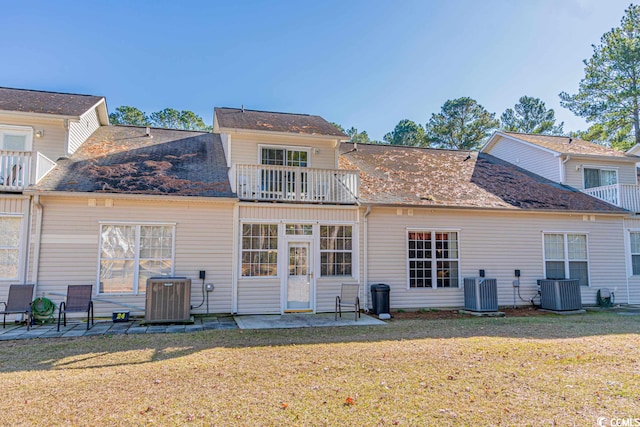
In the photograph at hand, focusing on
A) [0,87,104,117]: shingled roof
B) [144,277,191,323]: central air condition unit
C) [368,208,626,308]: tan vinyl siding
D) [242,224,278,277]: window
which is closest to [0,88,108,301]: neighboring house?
[0,87,104,117]: shingled roof

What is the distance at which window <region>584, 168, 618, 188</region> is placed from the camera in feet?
48.3

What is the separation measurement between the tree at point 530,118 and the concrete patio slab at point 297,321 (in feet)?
99.5

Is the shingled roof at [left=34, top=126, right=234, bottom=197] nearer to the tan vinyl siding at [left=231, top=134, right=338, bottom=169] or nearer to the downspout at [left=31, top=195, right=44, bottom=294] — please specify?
the downspout at [left=31, top=195, right=44, bottom=294]

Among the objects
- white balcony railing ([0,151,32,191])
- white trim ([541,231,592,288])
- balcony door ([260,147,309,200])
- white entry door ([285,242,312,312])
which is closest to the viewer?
white balcony railing ([0,151,32,191])

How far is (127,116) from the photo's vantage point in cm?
2994

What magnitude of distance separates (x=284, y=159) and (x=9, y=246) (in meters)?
7.34

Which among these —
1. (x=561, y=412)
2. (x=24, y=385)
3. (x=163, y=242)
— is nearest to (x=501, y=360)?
(x=561, y=412)

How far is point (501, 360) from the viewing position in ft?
18.8

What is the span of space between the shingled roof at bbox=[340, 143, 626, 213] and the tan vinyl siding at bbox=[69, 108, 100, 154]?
8.44 metres

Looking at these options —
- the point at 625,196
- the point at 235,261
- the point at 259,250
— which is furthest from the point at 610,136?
the point at 235,261

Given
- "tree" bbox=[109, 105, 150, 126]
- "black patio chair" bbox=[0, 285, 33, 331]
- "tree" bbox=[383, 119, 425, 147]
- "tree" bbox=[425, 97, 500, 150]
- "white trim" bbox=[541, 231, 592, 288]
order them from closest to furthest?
1. "black patio chair" bbox=[0, 285, 33, 331]
2. "white trim" bbox=[541, 231, 592, 288]
3. "tree" bbox=[109, 105, 150, 126]
4. "tree" bbox=[425, 97, 500, 150]
5. "tree" bbox=[383, 119, 425, 147]

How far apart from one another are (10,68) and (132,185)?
10.2 metres

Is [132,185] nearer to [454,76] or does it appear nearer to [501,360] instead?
[501,360]

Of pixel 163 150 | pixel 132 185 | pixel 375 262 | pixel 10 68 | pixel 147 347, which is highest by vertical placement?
pixel 10 68
